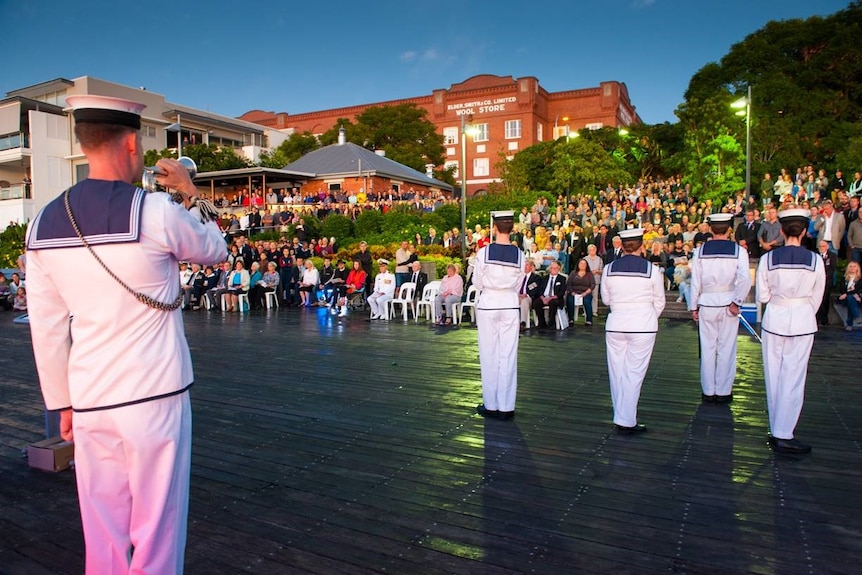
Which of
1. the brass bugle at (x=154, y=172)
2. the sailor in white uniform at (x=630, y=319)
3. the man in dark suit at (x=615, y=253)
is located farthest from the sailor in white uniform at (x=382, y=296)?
the brass bugle at (x=154, y=172)

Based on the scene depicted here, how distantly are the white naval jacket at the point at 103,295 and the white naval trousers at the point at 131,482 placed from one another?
0.07 m

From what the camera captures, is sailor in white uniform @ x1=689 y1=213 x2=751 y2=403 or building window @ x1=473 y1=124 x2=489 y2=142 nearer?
sailor in white uniform @ x1=689 y1=213 x2=751 y2=403

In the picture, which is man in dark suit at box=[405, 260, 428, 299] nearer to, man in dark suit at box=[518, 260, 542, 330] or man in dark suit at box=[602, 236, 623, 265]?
man in dark suit at box=[518, 260, 542, 330]

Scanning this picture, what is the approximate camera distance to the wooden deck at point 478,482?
10.7ft

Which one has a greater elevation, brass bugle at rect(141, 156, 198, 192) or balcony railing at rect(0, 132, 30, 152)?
balcony railing at rect(0, 132, 30, 152)

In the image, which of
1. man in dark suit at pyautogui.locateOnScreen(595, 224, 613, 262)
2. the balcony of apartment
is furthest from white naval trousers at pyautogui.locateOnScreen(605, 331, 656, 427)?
the balcony of apartment

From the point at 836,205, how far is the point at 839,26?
21.6 meters

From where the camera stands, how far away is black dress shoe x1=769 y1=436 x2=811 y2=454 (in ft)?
15.8

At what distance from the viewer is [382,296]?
14867mm

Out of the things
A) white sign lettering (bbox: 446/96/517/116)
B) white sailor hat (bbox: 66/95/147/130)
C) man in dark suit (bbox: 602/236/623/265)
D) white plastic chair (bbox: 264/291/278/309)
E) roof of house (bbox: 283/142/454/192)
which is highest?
white sign lettering (bbox: 446/96/517/116)

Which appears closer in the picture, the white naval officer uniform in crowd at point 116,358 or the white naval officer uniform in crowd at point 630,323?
the white naval officer uniform in crowd at point 116,358

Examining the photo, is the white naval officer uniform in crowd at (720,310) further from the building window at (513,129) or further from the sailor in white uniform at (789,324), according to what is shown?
the building window at (513,129)

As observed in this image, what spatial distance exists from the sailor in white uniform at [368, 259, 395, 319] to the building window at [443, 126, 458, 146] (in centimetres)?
4826

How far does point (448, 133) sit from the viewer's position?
6159cm
